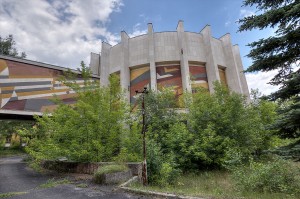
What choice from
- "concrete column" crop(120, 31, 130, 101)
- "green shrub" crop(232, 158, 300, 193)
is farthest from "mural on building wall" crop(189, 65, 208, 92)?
"green shrub" crop(232, 158, 300, 193)

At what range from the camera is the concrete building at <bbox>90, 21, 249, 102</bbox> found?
24.0 meters

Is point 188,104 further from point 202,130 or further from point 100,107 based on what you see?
point 100,107

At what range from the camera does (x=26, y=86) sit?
2242cm

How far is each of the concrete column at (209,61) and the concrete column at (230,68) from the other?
3.07 m

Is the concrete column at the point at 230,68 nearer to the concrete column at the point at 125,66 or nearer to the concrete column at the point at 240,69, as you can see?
the concrete column at the point at 240,69

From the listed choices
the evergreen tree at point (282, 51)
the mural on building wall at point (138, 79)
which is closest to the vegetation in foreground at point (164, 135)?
the evergreen tree at point (282, 51)

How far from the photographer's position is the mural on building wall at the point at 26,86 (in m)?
21.1

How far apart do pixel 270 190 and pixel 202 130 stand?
25.9 feet

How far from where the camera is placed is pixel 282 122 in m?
5.68

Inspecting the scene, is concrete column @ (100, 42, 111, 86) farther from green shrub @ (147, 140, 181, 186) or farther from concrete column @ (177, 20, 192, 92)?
green shrub @ (147, 140, 181, 186)

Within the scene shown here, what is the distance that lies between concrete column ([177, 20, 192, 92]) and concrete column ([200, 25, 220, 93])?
297 cm

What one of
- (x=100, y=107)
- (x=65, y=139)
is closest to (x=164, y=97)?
(x=100, y=107)

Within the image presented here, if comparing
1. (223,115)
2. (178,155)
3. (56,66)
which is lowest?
(178,155)

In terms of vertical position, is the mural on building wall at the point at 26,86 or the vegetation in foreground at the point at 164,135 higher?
the mural on building wall at the point at 26,86
